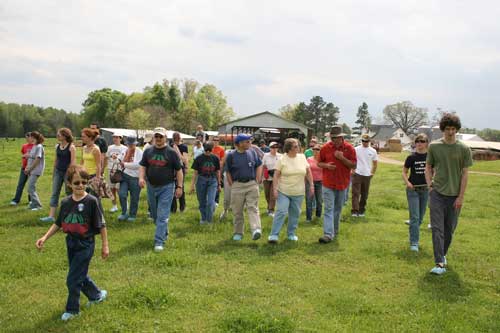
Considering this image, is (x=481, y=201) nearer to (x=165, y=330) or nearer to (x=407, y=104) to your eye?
(x=165, y=330)

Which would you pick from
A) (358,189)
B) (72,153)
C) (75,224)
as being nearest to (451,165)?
(358,189)

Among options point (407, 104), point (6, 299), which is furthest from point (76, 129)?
point (6, 299)

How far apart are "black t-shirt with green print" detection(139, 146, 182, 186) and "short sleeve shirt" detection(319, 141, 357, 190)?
2.71 metres

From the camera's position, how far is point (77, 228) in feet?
14.1

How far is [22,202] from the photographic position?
1116cm

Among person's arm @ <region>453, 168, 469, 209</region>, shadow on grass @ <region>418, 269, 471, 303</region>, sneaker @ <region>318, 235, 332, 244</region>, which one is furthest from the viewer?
sneaker @ <region>318, 235, 332, 244</region>

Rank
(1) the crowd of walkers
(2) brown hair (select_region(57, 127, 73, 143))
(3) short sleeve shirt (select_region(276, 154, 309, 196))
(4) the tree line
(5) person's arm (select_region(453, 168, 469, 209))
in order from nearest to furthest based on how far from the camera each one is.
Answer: (1) the crowd of walkers, (5) person's arm (select_region(453, 168, 469, 209)), (3) short sleeve shirt (select_region(276, 154, 309, 196)), (2) brown hair (select_region(57, 127, 73, 143)), (4) the tree line

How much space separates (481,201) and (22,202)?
14.3 metres

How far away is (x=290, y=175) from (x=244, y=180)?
0.84m

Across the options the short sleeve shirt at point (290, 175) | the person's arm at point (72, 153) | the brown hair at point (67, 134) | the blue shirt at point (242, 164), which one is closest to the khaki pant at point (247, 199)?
the blue shirt at point (242, 164)

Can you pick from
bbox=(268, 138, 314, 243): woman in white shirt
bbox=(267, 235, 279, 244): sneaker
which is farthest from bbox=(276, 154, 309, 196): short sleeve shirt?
bbox=(267, 235, 279, 244): sneaker

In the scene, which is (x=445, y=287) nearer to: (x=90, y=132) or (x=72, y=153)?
(x=90, y=132)

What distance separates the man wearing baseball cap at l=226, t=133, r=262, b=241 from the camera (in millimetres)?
7516

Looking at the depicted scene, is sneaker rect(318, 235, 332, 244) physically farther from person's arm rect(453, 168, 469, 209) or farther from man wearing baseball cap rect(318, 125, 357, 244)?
person's arm rect(453, 168, 469, 209)
